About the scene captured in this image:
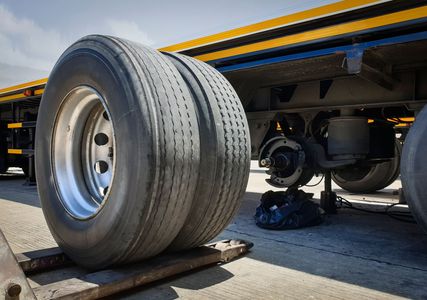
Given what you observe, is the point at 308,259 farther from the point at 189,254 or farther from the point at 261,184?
the point at 261,184

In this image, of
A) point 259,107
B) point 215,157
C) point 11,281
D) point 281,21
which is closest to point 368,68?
point 281,21

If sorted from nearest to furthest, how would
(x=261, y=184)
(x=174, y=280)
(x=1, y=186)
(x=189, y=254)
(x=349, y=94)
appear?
(x=174, y=280)
(x=189, y=254)
(x=349, y=94)
(x=1, y=186)
(x=261, y=184)

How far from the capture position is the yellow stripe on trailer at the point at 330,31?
2709mm

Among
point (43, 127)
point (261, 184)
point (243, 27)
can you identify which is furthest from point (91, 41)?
point (261, 184)

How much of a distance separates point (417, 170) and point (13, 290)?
2333 mm

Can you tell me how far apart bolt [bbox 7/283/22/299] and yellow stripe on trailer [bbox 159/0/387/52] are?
2743 mm

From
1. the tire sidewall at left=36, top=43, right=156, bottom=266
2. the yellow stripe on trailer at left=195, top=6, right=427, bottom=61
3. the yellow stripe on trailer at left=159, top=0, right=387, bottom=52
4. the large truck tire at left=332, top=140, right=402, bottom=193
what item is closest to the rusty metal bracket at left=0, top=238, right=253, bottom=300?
the tire sidewall at left=36, top=43, right=156, bottom=266

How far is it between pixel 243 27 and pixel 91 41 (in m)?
1.77

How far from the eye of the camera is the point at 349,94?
13.1ft

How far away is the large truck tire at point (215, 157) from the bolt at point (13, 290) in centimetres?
92

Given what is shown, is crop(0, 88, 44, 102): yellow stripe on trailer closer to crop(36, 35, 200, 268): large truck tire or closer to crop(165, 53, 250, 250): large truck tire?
crop(36, 35, 200, 268): large truck tire

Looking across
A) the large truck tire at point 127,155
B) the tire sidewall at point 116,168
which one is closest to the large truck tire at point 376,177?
the large truck tire at point 127,155

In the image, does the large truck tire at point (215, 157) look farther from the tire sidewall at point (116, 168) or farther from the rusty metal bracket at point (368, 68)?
the rusty metal bracket at point (368, 68)

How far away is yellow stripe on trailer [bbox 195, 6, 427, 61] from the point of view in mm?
2709
